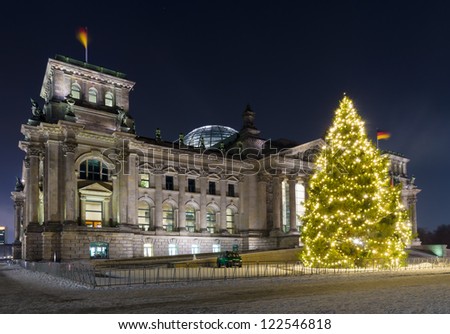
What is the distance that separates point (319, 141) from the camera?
261ft

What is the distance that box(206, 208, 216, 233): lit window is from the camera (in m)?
72.2

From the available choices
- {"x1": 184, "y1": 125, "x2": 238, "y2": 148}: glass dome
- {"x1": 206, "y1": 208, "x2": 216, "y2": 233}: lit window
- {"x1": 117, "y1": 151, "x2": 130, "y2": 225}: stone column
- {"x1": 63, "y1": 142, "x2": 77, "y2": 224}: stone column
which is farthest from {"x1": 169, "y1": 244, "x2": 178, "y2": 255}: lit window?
{"x1": 184, "y1": 125, "x2": 238, "y2": 148}: glass dome

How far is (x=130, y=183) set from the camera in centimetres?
6034

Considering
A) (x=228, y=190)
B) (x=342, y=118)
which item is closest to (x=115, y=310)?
(x=342, y=118)

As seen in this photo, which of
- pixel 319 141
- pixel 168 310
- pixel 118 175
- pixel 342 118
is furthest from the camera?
pixel 319 141

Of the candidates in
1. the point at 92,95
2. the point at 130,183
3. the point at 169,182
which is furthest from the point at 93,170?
the point at 169,182

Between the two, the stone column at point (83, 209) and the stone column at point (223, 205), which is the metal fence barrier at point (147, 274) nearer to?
the stone column at point (83, 209)

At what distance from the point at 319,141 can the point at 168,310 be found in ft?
218

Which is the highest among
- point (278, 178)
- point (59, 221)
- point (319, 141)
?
point (319, 141)

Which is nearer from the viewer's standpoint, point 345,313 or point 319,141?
point 345,313

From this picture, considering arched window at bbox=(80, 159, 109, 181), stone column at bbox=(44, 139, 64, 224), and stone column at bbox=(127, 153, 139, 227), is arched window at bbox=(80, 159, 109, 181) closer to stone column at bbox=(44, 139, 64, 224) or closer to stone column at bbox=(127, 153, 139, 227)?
stone column at bbox=(127, 153, 139, 227)

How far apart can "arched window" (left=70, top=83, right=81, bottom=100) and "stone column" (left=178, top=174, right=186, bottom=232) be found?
60.9 ft

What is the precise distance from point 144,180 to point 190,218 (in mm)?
9817

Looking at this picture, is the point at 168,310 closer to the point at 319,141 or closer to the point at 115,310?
the point at 115,310
